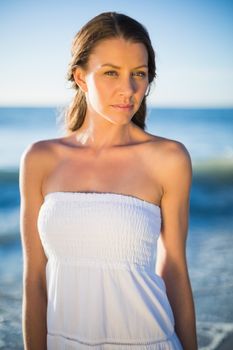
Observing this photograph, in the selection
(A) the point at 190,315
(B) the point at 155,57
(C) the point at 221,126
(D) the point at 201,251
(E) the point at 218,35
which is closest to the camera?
(A) the point at 190,315

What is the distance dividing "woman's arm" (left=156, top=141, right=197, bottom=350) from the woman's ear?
486 mm

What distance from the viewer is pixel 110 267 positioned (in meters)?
1.85

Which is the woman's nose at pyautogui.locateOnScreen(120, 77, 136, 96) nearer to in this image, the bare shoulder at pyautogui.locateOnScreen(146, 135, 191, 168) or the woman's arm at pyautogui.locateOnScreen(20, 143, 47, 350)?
the bare shoulder at pyautogui.locateOnScreen(146, 135, 191, 168)

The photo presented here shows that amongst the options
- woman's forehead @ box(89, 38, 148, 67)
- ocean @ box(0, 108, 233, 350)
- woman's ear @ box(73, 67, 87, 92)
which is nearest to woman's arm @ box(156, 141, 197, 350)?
woman's forehead @ box(89, 38, 148, 67)

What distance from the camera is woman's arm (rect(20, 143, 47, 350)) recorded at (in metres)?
2.01

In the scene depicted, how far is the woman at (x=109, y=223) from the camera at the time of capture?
184 centimetres

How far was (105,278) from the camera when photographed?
1846 mm

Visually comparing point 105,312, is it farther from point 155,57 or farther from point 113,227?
point 155,57

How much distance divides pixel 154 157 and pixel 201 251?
4.38m

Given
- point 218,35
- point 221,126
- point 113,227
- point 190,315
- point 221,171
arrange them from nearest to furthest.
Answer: point 113,227, point 190,315, point 221,171, point 218,35, point 221,126

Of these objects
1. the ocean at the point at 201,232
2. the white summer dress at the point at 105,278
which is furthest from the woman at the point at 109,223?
the ocean at the point at 201,232

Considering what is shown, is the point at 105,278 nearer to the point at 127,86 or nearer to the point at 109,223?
the point at 109,223

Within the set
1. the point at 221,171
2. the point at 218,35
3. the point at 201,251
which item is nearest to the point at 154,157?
the point at 201,251

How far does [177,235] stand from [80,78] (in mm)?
798
